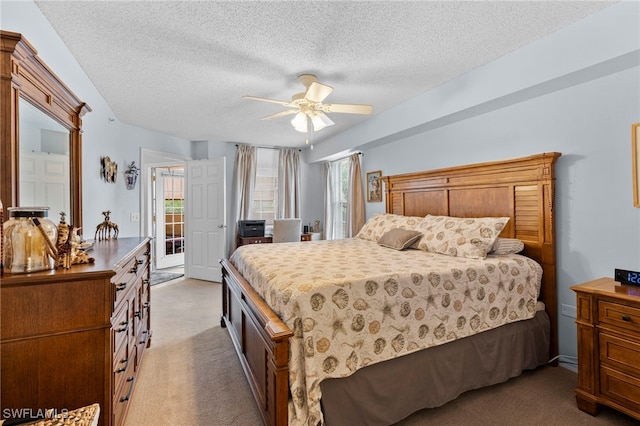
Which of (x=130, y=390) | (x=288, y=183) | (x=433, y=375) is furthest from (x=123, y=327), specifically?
(x=288, y=183)

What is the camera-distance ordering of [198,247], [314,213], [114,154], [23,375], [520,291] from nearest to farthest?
1. [23,375]
2. [520,291]
3. [114,154]
4. [198,247]
5. [314,213]

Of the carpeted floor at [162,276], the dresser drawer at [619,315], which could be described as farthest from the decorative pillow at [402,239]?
the carpeted floor at [162,276]

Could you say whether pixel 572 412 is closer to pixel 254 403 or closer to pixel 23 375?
pixel 254 403

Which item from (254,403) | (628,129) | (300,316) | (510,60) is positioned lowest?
(254,403)

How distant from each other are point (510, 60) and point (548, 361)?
2.44 meters

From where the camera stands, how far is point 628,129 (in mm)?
2037

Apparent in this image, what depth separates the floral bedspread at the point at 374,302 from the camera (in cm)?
149

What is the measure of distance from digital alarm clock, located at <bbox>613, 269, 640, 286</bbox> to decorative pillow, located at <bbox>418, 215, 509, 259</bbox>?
0.74m

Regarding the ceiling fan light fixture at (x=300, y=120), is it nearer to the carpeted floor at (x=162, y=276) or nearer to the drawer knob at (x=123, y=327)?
the drawer knob at (x=123, y=327)

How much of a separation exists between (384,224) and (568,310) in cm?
182

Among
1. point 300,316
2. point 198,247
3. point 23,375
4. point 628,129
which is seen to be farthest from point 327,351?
point 198,247

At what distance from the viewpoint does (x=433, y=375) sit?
1.83 m

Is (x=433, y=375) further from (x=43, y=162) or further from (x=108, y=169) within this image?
(x=108, y=169)

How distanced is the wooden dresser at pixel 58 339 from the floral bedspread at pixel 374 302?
2.67 ft
